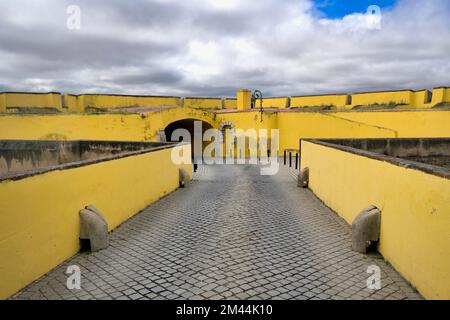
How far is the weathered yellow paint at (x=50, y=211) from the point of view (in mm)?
→ 3789

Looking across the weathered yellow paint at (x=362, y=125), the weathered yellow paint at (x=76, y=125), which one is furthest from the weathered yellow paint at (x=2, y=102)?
the weathered yellow paint at (x=362, y=125)

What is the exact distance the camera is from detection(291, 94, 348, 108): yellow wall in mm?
26812

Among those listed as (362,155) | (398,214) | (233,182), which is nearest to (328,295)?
(398,214)

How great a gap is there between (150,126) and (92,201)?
1342cm

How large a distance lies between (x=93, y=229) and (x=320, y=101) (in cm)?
2516

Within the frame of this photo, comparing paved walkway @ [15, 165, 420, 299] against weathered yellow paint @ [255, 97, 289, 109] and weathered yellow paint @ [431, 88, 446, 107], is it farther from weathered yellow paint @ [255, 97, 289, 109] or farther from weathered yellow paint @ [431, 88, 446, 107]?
weathered yellow paint @ [255, 97, 289, 109]

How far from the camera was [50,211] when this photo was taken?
4535 millimetres

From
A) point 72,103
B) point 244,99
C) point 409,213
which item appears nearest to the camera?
point 409,213

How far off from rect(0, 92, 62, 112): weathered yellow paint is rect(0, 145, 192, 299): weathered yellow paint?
22.1m

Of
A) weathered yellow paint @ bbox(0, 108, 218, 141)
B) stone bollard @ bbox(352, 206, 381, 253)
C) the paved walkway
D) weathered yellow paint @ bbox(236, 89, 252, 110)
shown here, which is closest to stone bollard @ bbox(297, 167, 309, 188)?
the paved walkway

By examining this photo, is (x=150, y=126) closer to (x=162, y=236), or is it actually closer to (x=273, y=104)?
(x=162, y=236)

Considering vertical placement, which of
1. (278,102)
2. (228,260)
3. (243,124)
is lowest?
(228,260)

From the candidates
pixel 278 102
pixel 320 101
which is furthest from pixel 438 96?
pixel 278 102

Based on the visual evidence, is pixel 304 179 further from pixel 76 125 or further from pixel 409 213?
pixel 76 125
